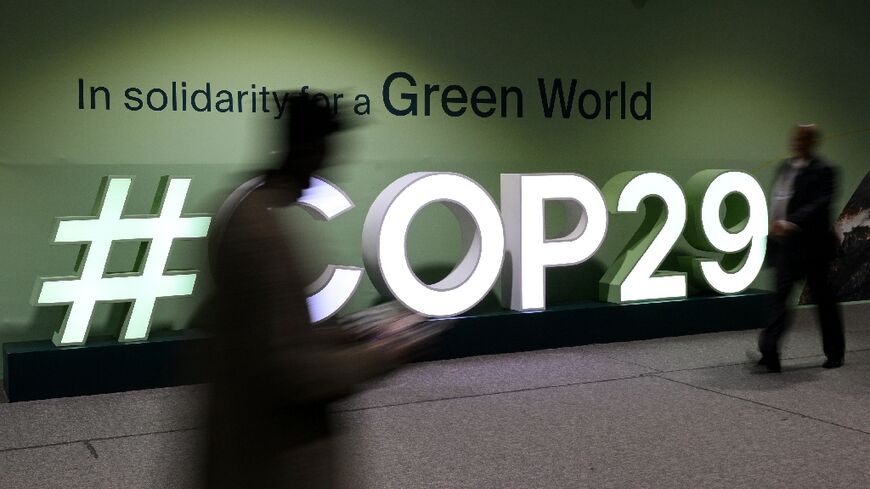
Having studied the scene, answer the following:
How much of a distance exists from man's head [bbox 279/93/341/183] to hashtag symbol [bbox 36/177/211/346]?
4.24m

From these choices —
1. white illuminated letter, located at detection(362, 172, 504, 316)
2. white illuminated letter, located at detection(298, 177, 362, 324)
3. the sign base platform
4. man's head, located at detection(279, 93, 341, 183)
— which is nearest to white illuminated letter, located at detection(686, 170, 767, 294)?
the sign base platform

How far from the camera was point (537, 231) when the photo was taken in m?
6.96

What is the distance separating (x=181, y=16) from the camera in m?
6.39

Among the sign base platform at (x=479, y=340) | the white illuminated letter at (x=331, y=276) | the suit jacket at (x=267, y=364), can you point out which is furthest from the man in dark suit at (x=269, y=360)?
the white illuminated letter at (x=331, y=276)

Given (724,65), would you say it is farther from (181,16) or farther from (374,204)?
(181,16)

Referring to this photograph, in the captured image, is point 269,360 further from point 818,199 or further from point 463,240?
point 463,240

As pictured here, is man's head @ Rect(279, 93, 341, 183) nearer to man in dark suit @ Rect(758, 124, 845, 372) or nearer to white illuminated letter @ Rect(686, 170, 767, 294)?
man in dark suit @ Rect(758, 124, 845, 372)

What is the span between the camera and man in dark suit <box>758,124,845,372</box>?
5.85 meters

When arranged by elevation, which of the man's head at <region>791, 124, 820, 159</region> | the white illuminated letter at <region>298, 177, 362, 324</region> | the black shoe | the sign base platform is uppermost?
the man's head at <region>791, 124, 820, 159</region>

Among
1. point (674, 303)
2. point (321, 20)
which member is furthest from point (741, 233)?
point (321, 20)

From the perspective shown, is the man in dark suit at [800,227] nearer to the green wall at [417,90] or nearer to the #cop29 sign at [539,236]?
the #cop29 sign at [539,236]

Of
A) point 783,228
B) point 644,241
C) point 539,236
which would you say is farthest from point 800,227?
point 539,236

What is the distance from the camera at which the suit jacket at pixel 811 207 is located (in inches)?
230

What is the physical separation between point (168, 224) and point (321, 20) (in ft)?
6.22
